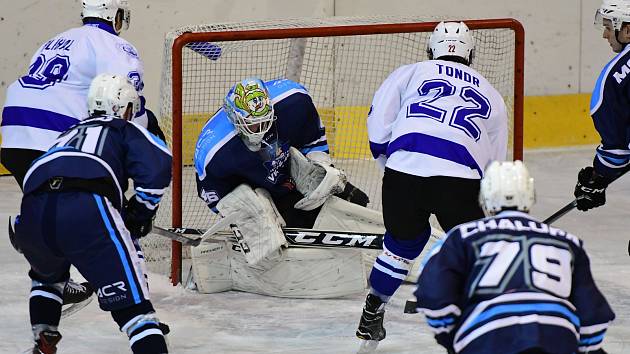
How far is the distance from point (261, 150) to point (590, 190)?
114 centimetres

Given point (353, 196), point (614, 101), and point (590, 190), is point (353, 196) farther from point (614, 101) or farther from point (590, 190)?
point (614, 101)

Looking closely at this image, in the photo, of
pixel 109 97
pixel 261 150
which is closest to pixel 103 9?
pixel 261 150

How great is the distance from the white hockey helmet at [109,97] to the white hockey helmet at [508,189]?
1201 millimetres

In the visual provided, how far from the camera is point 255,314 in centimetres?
435

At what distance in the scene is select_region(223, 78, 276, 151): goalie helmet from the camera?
4301 mm

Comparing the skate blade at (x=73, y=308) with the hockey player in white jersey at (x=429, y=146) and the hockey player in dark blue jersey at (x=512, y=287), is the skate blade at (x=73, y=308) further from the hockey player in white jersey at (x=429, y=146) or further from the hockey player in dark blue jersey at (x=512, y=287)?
the hockey player in dark blue jersey at (x=512, y=287)

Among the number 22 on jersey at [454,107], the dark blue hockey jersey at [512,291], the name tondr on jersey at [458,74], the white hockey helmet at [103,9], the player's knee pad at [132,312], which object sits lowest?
the player's knee pad at [132,312]

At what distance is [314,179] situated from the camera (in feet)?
15.2

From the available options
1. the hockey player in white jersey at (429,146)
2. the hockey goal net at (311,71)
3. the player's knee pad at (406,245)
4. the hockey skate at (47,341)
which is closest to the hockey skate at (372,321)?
the hockey player in white jersey at (429,146)

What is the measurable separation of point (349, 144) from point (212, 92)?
27.4 inches

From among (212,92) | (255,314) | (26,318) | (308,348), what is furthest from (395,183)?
(212,92)

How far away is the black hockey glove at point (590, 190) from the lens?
4156 mm

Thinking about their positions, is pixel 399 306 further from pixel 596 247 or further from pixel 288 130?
pixel 596 247

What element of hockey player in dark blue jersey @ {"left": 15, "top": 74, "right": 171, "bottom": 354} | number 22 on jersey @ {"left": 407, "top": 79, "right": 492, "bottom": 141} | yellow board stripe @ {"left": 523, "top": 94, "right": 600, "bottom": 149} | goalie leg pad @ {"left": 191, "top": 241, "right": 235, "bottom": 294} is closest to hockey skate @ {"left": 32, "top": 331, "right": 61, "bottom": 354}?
hockey player in dark blue jersey @ {"left": 15, "top": 74, "right": 171, "bottom": 354}
